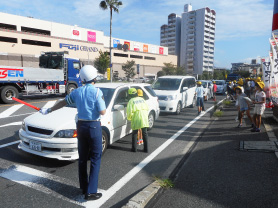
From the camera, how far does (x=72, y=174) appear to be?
13.1 feet

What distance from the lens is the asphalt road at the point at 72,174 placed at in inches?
125

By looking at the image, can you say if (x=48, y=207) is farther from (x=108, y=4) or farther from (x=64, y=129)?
(x=108, y=4)

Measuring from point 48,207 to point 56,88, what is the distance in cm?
1311

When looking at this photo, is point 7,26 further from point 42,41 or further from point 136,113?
point 136,113

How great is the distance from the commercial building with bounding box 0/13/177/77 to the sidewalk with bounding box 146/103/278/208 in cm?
3157

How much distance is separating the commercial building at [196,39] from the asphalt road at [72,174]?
3588 inches

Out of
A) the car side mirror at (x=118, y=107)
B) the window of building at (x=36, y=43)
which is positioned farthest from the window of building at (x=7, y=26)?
the car side mirror at (x=118, y=107)

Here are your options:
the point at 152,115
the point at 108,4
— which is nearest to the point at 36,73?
the point at 152,115

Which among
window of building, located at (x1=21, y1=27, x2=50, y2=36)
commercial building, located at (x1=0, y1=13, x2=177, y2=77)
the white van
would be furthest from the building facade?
the white van

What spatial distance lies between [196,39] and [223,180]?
328 feet

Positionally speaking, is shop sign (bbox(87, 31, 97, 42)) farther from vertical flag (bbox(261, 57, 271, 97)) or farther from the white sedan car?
the white sedan car

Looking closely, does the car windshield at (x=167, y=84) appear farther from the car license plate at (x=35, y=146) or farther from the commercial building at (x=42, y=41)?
the commercial building at (x=42, y=41)

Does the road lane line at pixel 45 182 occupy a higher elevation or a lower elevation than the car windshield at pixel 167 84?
lower

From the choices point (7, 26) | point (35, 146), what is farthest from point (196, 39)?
point (35, 146)
